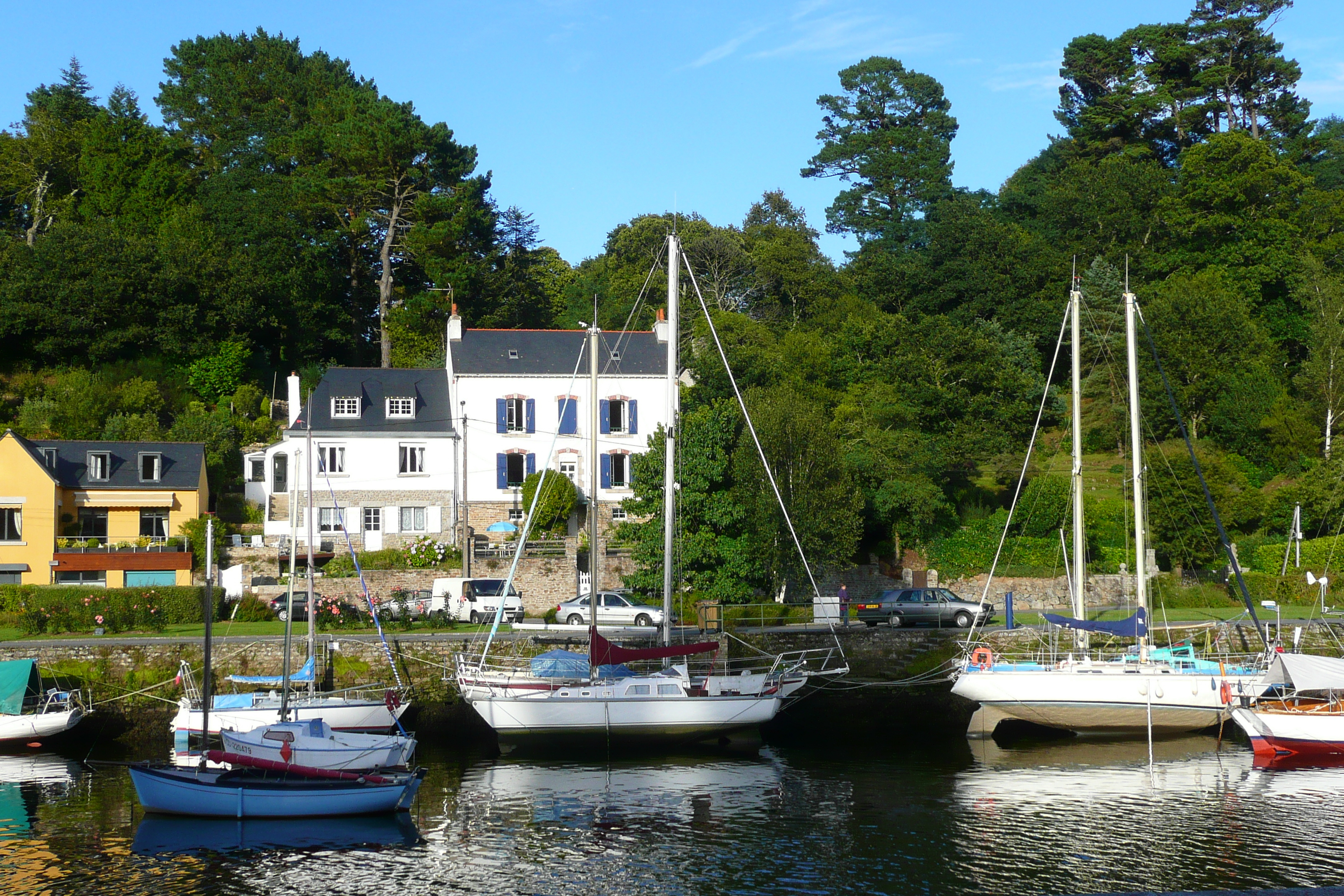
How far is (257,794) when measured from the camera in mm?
23344

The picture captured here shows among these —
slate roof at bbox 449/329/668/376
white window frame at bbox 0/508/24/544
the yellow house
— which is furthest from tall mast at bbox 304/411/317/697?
slate roof at bbox 449/329/668/376

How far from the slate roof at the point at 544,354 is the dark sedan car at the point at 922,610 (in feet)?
57.4

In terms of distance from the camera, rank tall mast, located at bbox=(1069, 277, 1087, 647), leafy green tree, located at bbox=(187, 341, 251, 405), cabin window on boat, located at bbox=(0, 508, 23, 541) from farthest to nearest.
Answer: leafy green tree, located at bbox=(187, 341, 251, 405), cabin window on boat, located at bbox=(0, 508, 23, 541), tall mast, located at bbox=(1069, 277, 1087, 647)

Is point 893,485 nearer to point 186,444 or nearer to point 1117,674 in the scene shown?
point 1117,674

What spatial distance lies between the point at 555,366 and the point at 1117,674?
30.0 meters

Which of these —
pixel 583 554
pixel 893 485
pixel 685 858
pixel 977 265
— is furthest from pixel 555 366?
pixel 685 858

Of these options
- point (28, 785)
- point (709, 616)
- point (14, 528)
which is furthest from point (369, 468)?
point (28, 785)

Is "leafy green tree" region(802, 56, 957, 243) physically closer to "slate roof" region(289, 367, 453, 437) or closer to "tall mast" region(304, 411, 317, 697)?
"slate roof" region(289, 367, 453, 437)

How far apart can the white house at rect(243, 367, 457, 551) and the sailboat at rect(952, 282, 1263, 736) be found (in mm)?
26688

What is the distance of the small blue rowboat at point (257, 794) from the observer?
2325 cm

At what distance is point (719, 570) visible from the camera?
4072cm

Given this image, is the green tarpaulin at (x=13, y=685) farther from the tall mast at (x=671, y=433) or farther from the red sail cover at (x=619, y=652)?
the tall mast at (x=671, y=433)

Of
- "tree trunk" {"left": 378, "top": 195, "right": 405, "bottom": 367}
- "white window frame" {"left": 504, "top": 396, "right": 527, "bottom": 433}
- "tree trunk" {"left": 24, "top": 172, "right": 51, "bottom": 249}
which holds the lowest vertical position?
"white window frame" {"left": 504, "top": 396, "right": 527, "bottom": 433}

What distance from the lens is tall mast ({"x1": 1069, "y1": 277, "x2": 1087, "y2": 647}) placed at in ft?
111
